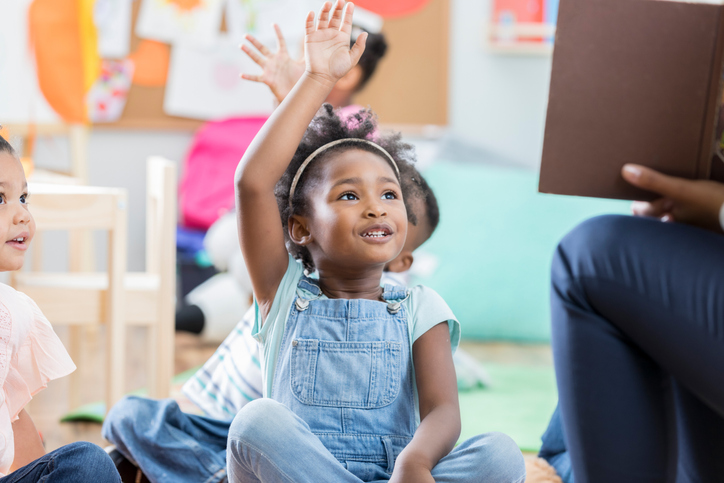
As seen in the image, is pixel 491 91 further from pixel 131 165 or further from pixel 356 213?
pixel 356 213

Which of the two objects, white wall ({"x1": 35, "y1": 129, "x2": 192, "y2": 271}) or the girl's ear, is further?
white wall ({"x1": 35, "y1": 129, "x2": 192, "y2": 271})

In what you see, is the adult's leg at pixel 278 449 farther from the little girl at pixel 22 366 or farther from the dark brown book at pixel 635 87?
the dark brown book at pixel 635 87

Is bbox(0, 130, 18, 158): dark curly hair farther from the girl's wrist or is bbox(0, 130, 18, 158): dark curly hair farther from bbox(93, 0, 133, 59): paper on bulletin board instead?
bbox(93, 0, 133, 59): paper on bulletin board

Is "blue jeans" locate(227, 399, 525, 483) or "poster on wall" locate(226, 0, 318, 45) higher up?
"poster on wall" locate(226, 0, 318, 45)

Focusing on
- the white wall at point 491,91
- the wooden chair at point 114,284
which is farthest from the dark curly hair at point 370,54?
the white wall at point 491,91

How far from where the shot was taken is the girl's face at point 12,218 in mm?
667

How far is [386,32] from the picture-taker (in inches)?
104

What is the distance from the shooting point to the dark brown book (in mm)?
790

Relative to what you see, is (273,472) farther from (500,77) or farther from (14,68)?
(500,77)

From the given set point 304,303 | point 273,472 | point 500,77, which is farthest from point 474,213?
point 273,472

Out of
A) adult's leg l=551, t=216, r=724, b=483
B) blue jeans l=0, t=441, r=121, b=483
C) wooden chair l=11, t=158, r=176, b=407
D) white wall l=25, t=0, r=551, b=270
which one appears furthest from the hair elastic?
white wall l=25, t=0, r=551, b=270

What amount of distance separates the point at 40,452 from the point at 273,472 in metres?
0.25

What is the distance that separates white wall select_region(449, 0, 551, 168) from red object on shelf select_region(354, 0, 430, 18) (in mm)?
136

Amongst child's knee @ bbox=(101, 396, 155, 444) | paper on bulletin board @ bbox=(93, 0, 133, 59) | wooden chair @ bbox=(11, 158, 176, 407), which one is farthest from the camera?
paper on bulletin board @ bbox=(93, 0, 133, 59)
